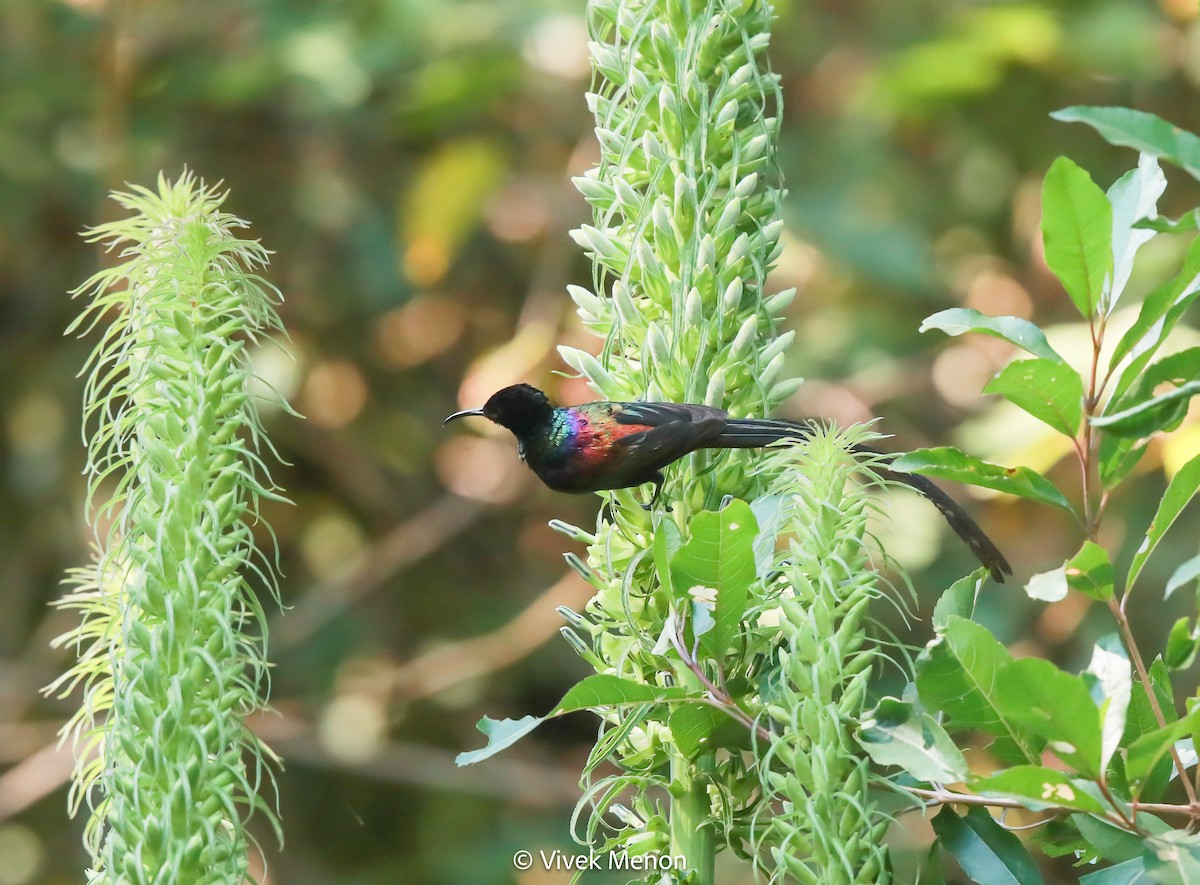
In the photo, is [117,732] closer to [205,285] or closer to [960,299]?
[205,285]

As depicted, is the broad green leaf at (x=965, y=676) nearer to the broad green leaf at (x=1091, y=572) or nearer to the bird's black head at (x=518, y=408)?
the broad green leaf at (x=1091, y=572)

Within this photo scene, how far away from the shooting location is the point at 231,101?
4898mm

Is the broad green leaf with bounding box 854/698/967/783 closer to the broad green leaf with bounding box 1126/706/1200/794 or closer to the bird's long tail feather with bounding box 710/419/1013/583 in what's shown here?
the broad green leaf with bounding box 1126/706/1200/794

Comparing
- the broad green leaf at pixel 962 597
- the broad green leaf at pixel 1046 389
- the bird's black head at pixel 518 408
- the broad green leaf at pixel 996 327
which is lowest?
the bird's black head at pixel 518 408

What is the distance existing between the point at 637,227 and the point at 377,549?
387cm

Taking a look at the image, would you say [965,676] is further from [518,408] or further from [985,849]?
[518,408]

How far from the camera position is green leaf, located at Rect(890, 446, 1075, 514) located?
4.81ft

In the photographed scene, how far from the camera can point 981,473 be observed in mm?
1508

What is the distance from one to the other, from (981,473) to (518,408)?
1.25 meters

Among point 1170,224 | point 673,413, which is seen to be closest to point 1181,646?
point 1170,224

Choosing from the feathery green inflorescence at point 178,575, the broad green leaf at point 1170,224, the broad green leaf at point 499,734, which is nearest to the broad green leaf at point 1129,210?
the broad green leaf at point 1170,224

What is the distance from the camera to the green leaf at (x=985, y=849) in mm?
1433

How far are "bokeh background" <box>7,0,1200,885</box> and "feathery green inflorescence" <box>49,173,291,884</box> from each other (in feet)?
10.4

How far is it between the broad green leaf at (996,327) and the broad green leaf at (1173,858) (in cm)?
50
